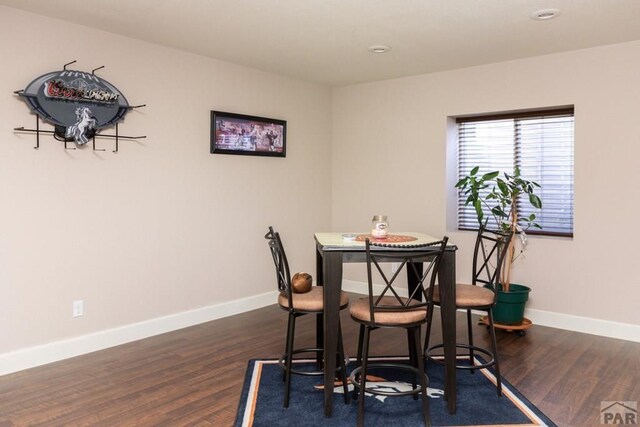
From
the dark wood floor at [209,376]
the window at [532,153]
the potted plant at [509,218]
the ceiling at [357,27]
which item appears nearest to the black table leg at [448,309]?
the dark wood floor at [209,376]

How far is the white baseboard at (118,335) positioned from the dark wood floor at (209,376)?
8cm

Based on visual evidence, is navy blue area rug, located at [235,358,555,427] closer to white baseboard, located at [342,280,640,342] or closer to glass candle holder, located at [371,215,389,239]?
glass candle holder, located at [371,215,389,239]

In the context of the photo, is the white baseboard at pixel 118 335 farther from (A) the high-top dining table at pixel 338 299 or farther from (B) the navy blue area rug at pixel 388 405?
(A) the high-top dining table at pixel 338 299

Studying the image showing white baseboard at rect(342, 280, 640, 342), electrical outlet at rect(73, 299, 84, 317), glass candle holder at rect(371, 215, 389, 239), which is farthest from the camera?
white baseboard at rect(342, 280, 640, 342)

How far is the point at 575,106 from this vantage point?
4.37 meters

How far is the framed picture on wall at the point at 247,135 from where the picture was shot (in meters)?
4.69

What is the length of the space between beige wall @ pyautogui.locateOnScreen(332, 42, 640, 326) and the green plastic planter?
46 centimetres

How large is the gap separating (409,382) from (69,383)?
2098mm

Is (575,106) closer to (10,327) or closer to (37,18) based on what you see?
(37,18)

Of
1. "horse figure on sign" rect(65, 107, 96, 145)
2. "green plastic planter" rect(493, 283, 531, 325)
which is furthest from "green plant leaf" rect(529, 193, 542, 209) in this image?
"horse figure on sign" rect(65, 107, 96, 145)

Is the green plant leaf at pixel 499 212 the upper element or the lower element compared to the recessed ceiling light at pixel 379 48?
lower

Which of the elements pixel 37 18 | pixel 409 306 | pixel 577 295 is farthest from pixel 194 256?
pixel 577 295

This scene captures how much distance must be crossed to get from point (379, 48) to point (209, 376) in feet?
9.31

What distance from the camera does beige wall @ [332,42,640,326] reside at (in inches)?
163
